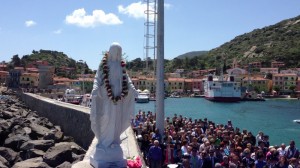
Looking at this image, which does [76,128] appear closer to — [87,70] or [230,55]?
[87,70]

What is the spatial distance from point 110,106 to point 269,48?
170m

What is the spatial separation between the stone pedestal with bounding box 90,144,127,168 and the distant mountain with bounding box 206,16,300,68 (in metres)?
145

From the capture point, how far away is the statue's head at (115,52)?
6769mm

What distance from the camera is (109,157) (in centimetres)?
665

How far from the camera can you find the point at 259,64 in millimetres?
151750

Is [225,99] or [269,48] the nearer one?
[225,99]

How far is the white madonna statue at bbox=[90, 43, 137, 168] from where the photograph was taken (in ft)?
21.9

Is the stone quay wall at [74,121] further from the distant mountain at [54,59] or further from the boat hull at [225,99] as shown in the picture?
the distant mountain at [54,59]

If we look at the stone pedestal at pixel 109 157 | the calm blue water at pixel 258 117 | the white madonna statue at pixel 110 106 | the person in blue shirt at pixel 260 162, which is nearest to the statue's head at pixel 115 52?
the white madonna statue at pixel 110 106

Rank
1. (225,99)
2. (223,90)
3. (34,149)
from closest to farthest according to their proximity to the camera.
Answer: (34,149) < (225,99) < (223,90)

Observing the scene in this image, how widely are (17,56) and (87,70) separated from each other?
23.7 metres

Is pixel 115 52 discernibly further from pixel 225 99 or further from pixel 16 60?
pixel 16 60

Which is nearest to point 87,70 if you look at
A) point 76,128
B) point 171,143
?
point 76,128

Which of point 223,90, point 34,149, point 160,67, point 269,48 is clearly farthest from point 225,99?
point 160,67
